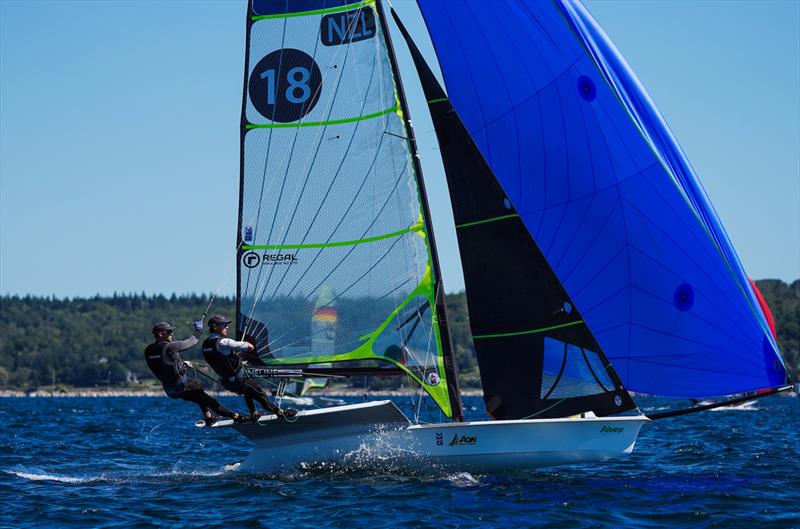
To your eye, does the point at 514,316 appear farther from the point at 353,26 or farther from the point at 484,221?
the point at 353,26

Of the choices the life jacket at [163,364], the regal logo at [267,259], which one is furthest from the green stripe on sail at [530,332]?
the life jacket at [163,364]

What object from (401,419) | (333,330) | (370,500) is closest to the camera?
(370,500)

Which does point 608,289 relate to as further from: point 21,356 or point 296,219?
point 21,356

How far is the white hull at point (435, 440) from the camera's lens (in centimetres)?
1473

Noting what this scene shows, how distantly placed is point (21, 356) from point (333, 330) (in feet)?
639

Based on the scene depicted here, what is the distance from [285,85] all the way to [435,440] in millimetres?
5332

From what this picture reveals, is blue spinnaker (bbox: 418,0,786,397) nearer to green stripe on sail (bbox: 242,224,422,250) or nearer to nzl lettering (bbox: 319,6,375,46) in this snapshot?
nzl lettering (bbox: 319,6,375,46)

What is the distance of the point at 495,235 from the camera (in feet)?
51.9

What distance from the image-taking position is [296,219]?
51.9ft

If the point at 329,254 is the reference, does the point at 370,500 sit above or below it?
below

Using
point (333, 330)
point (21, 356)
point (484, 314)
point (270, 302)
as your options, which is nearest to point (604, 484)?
point (484, 314)

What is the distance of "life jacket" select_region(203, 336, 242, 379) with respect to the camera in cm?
1459

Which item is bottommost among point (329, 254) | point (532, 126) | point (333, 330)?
point (333, 330)

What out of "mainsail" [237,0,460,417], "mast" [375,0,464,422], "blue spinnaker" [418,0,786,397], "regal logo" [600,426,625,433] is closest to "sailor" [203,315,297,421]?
"mainsail" [237,0,460,417]
